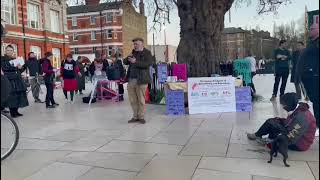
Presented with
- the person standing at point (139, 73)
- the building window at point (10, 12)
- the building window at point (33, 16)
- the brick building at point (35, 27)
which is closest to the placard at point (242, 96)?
the person standing at point (139, 73)

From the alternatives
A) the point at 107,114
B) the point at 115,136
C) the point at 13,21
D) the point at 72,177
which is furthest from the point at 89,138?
the point at 13,21

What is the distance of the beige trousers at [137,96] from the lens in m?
8.45

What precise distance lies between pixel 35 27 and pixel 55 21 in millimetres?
4359

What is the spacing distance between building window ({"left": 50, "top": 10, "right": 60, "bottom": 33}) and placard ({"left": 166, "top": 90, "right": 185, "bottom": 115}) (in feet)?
126

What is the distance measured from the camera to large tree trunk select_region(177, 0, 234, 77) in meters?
11.5

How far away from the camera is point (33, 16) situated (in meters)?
42.3

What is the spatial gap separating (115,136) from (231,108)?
12.2ft

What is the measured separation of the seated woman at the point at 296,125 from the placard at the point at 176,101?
4.10 m

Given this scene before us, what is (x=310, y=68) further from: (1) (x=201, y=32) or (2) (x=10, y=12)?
(2) (x=10, y=12)

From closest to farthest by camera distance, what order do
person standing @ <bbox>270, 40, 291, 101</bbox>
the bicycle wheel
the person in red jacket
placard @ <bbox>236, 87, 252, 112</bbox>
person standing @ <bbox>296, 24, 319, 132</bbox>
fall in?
person standing @ <bbox>296, 24, 319, 132</bbox>
the bicycle wheel
placard @ <bbox>236, 87, 252, 112</bbox>
person standing @ <bbox>270, 40, 291, 101</bbox>
the person in red jacket

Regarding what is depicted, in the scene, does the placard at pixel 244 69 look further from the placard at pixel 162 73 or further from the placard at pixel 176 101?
the placard at pixel 176 101

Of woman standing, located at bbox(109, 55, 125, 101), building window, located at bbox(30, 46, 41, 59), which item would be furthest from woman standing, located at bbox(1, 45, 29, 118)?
building window, located at bbox(30, 46, 41, 59)

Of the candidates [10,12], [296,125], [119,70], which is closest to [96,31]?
[10,12]

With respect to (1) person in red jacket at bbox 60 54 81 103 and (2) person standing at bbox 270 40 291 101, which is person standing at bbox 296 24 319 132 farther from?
(1) person in red jacket at bbox 60 54 81 103
